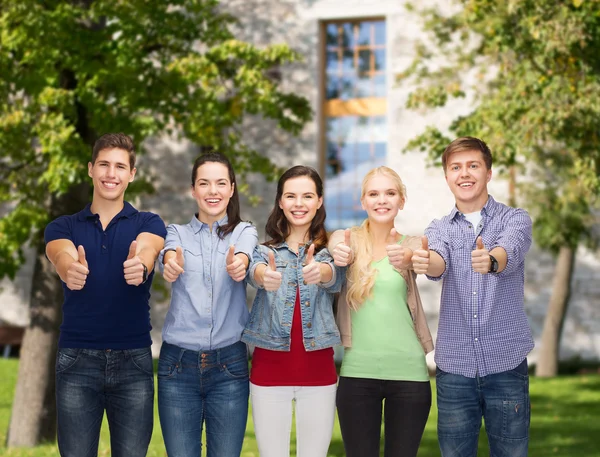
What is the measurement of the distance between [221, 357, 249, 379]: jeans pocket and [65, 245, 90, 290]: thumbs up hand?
0.83 m

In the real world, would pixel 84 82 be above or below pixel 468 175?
above

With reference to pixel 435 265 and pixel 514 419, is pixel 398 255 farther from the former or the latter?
pixel 514 419

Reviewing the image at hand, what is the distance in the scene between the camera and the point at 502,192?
669 inches

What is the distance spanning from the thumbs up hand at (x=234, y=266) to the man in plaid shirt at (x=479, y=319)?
2.83ft

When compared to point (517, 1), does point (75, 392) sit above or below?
below

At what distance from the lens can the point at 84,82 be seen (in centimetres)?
898

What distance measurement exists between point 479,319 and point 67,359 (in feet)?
6.82

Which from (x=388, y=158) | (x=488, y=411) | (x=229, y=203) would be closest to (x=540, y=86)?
(x=229, y=203)

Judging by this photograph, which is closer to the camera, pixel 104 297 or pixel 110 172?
pixel 104 297

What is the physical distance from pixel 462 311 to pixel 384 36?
49.6 feet

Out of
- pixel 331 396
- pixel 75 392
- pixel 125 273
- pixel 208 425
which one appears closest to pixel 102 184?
pixel 125 273

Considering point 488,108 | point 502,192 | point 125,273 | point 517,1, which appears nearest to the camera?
point 125,273

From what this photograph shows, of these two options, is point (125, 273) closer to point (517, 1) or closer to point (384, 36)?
point (517, 1)

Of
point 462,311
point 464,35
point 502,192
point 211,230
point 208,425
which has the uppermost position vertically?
point 464,35
